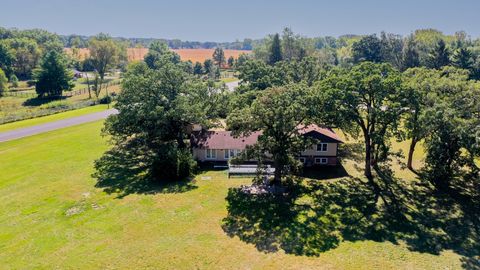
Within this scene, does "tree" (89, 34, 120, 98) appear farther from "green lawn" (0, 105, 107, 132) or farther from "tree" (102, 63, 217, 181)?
"tree" (102, 63, 217, 181)

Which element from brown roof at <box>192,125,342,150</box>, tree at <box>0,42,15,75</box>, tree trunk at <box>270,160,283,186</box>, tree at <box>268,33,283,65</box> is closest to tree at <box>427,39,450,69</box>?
tree at <box>268,33,283,65</box>

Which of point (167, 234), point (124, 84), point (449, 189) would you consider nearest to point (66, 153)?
point (124, 84)

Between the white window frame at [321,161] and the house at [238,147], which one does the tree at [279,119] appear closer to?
the house at [238,147]

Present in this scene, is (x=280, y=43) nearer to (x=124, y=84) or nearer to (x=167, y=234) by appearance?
(x=124, y=84)

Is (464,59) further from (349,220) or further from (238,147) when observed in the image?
(349,220)

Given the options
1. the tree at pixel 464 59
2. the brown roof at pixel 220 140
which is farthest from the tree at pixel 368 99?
the tree at pixel 464 59

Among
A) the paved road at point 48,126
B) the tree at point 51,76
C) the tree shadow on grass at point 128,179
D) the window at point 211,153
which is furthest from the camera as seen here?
the tree at point 51,76
